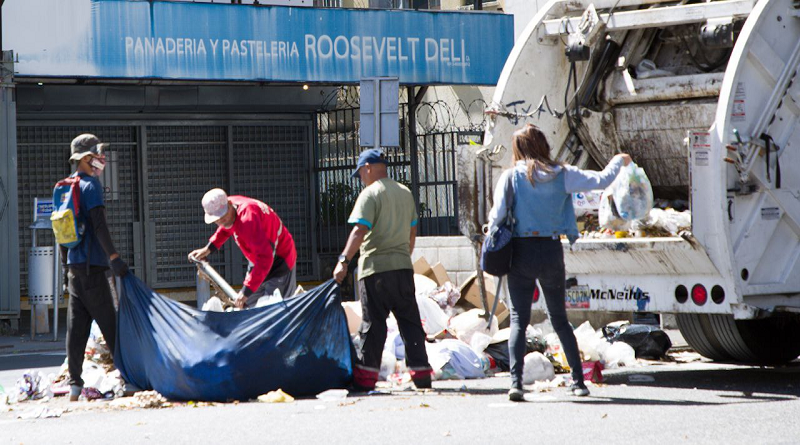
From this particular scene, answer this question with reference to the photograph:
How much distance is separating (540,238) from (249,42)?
7.90 m

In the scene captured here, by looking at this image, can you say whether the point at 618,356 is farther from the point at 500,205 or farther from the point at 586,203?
the point at 500,205

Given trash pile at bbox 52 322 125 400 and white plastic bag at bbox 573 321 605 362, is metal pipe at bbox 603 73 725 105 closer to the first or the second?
white plastic bag at bbox 573 321 605 362

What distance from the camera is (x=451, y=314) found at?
425 inches

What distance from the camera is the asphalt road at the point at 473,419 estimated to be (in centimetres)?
576

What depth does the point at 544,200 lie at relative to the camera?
7.05 metres

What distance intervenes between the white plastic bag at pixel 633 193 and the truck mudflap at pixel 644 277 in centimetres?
19

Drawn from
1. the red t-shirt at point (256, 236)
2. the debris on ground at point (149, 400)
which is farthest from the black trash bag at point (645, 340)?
the debris on ground at point (149, 400)

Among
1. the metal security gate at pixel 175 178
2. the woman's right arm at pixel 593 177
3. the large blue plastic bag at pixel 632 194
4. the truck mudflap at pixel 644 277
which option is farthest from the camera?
the metal security gate at pixel 175 178

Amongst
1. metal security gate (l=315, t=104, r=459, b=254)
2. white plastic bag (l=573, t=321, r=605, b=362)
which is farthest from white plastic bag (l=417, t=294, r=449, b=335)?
metal security gate (l=315, t=104, r=459, b=254)

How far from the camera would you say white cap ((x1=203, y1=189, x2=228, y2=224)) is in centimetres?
808

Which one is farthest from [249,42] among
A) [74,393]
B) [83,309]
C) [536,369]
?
[536,369]

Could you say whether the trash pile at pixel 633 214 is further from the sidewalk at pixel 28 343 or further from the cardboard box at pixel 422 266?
the sidewalk at pixel 28 343

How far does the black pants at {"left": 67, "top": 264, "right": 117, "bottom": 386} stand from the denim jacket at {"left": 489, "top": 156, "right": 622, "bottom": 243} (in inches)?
108

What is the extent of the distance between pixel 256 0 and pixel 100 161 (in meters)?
7.25
